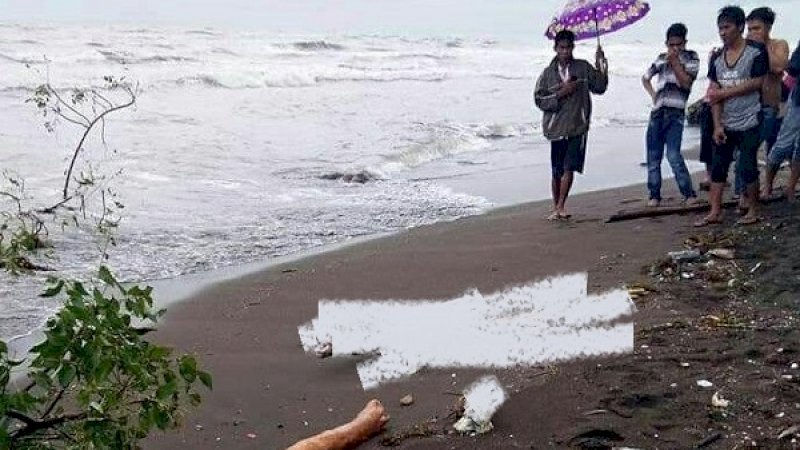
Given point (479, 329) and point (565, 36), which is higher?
point (565, 36)

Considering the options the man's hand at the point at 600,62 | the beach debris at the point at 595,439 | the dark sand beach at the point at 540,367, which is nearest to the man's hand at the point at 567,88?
the man's hand at the point at 600,62

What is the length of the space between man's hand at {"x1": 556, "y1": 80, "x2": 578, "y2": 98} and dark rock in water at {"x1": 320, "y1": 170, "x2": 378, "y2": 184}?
153 inches

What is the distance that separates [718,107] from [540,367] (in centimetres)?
327

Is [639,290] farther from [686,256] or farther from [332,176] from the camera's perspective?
[332,176]

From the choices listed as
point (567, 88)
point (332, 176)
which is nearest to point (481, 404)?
point (567, 88)

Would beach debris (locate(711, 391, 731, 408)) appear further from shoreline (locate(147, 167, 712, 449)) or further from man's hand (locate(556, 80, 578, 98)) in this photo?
man's hand (locate(556, 80, 578, 98))

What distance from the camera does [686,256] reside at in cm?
571

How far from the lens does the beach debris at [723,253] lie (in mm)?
5633

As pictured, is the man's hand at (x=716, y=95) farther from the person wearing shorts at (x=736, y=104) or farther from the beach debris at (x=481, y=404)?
the beach debris at (x=481, y=404)

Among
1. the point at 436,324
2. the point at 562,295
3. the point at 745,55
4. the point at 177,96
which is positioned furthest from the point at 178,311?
the point at 177,96

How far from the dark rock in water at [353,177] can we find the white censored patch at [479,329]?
17.0 ft

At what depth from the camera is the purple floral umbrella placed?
303 inches

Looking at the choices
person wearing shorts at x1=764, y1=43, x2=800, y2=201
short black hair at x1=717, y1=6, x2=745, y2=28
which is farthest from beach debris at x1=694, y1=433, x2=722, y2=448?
person wearing shorts at x1=764, y1=43, x2=800, y2=201

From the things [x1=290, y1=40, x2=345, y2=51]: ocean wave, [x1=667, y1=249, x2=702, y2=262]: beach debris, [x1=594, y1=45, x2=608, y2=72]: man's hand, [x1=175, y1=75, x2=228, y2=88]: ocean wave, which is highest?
[x1=290, y1=40, x2=345, y2=51]: ocean wave
